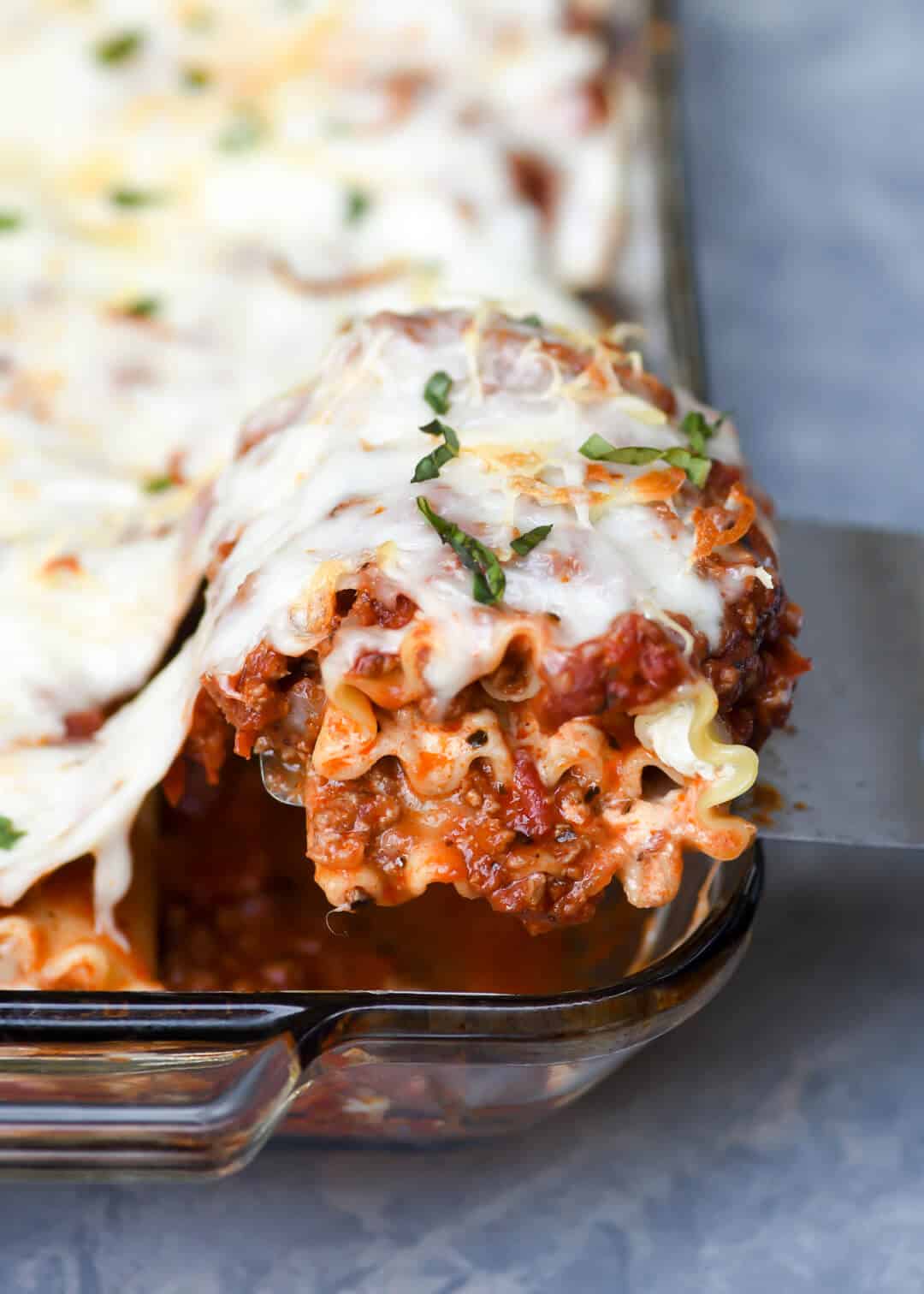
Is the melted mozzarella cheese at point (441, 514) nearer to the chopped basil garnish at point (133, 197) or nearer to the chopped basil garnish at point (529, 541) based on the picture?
the chopped basil garnish at point (529, 541)

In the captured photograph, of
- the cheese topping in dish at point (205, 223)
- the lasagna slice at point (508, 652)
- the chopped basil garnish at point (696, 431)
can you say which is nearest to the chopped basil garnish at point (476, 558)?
the lasagna slice at point (508, 652)

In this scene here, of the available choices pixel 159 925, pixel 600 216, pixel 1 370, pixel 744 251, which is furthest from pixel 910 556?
pixel 744 251

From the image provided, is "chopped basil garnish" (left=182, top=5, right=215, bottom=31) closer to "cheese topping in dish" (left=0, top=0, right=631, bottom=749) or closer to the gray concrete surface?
"cheese topping in dish" (left=0, top=0, right=631, bottom=749)

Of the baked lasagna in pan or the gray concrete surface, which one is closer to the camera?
the baked lasagna in pan

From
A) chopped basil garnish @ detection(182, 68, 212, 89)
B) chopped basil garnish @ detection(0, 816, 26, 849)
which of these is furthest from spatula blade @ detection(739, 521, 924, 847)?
chopped basil garnish @ detection(182, 68, 212, 89)

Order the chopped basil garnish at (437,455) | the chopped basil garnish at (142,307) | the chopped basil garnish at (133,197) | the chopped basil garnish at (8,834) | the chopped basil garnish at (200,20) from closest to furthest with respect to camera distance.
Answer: the chopped basil garnish at (437,455) → the chopped basil garnish at (8,834) → the chopped basil garnish at (142,307) → the chopped basil garnish at (133,197) → the chopped basil garnish at (200,20)

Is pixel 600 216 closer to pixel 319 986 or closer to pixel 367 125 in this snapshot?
pixel 367 125
